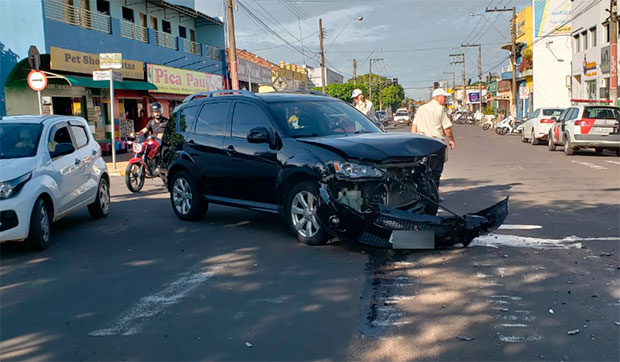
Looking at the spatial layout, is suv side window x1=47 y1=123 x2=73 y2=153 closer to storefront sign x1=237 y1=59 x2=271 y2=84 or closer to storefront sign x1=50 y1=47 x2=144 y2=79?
storefront sign x1=50 y1=47 x2=144 y2=79

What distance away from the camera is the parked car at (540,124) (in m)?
25.3

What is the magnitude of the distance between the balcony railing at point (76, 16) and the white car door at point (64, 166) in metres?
14.5

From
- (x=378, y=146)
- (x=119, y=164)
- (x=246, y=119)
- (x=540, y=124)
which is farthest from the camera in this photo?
(x=540, y=124)

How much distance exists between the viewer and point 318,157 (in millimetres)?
6609

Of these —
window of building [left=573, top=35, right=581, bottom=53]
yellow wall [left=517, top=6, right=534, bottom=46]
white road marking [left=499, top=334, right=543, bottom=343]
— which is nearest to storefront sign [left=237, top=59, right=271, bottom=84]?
window of building [left=573, top=35, right=581, bottom=53]

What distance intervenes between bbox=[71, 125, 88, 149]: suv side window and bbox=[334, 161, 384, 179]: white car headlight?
176 inches

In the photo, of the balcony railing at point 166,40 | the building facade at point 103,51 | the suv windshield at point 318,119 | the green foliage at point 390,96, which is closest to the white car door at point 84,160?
the suv windshield at point 318,119

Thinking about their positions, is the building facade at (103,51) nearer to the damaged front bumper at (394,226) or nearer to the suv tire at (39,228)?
the suv tire at (39,228)

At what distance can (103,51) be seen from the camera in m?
24.8

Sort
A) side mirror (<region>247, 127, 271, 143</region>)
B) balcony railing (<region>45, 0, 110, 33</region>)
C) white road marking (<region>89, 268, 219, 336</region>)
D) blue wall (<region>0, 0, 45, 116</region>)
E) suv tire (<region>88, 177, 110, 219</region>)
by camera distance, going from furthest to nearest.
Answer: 1. balcony railing (<region>45, 0, 110, 33</region>)
2. blue wall (<region>0, 0, 45, 116</region>)
3. suv tire (<region>88, 177, 110, 219</region>)
4. side mirror (<region>247, 127, 271, 143</region>)
5. white road marking (<region>89, 268, 219, 336</region>)

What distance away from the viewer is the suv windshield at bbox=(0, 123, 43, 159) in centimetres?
746

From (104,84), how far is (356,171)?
65.0 feet

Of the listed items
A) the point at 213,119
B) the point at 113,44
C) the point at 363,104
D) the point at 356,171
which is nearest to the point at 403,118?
the point at 113,44

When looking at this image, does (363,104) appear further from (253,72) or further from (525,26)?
(525,26)
